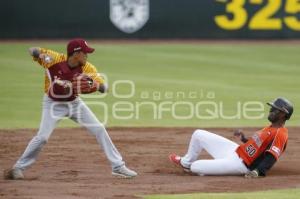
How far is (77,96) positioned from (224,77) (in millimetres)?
10870

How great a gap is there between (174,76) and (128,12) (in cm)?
483

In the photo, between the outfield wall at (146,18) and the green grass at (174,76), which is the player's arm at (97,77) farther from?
the outfield wall at (146,18)

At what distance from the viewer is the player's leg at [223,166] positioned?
10.5 m

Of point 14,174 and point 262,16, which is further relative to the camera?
point 262,16

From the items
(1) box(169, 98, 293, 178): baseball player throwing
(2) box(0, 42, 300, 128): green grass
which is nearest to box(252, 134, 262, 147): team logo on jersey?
(1) box(169, 98, 293, 178): baseball player throwing

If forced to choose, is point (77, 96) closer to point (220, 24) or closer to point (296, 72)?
point (296, 72)

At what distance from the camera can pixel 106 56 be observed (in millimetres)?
24328

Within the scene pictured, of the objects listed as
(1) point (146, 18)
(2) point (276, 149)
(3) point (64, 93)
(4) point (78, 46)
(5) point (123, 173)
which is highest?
(4) point (78, 46)

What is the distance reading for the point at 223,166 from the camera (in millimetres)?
10570

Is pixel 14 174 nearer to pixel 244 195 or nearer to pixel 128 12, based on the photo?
pixel 244 195

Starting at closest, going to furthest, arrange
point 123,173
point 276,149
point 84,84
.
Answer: point 84,84, point 276,149, point 123,173

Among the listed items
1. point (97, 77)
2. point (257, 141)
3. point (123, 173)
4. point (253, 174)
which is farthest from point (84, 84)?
point (253, 174)

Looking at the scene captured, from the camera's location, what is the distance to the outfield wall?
2534cm

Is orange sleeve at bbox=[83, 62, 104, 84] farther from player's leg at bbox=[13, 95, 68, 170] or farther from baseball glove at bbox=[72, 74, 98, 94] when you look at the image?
player's leg at bbox=[13, 95, 68, 170]
